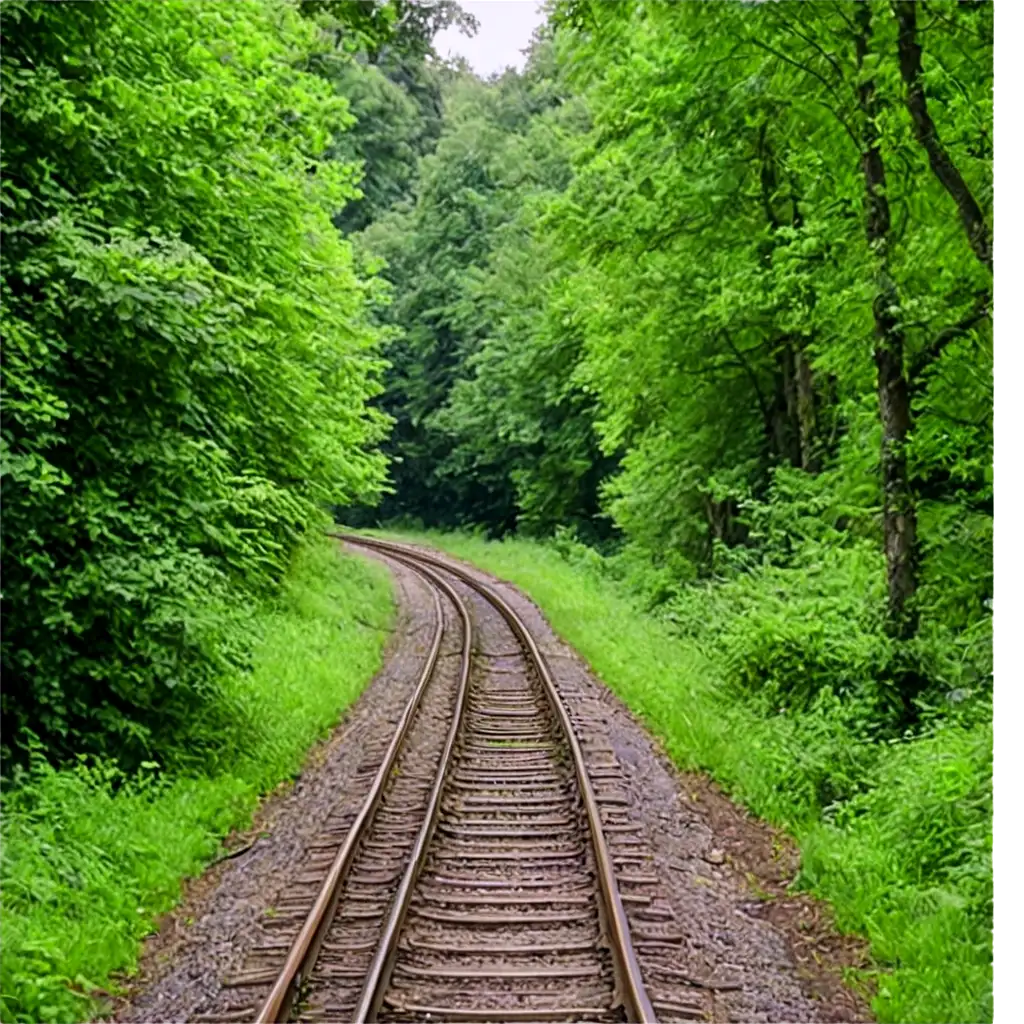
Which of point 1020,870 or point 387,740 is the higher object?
point 1020,870

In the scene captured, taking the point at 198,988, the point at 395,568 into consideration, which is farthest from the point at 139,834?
the point at 395,568

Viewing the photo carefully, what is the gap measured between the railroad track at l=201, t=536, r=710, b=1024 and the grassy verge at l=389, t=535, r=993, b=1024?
1.10m

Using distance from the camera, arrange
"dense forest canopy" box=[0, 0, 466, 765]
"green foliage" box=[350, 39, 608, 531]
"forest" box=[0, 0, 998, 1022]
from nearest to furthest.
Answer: "forest" box=[0, 0, 998, 1022] → "dense forest canopy" box=[0, 0, 466, 765] → "green foliage" box=[350, 39, 608, 531]

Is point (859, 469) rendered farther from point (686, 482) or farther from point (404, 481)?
point (404, 481)

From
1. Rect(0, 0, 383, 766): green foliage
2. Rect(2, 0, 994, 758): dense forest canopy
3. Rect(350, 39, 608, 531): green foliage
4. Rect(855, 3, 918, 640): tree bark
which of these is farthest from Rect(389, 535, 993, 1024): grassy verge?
Rect(350, 39, 608, 531): green foliage

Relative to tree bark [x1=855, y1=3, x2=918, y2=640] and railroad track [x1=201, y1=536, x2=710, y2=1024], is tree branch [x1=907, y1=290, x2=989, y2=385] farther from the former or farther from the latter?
railroad track [x1=201, y1=536, x2=710, y2=1024]

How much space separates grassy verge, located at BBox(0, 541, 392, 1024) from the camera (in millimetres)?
4988

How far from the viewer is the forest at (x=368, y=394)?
6.23 m

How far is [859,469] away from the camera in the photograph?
10883 millimetres

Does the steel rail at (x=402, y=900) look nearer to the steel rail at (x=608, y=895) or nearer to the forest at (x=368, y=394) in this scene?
the steel rail at (x=608, y=895)

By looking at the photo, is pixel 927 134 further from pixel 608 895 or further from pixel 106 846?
pixel 106 846

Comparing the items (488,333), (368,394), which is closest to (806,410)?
(368,394)

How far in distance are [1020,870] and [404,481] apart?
142 ft

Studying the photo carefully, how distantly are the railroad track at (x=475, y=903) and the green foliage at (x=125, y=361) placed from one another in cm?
220
